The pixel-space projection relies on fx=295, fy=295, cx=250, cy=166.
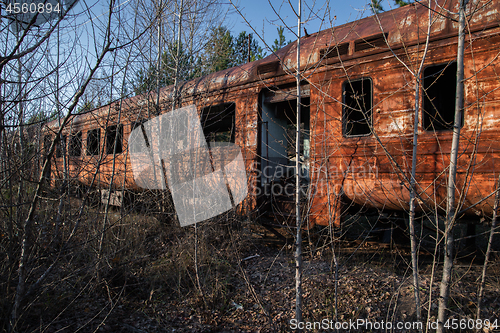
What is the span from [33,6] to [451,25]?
14.4 ft

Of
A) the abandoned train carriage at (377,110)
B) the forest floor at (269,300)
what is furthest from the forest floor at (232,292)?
the abandoned train carriage at (377,110)

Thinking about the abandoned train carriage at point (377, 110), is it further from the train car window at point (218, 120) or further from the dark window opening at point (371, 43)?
the train car window at point (218, 120)

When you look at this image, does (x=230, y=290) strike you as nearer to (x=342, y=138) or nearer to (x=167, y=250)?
(x=167, y=250)

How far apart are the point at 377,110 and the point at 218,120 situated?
2512 millimetres

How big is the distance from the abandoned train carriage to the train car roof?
2cm

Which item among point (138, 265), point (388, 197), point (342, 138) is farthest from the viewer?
point (138, 265)

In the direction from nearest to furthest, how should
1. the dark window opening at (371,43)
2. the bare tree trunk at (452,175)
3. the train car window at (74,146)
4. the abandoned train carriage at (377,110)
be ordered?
the bare tree trunk at (452,175)
the abandoned train carriage at (377,110)
the dark window opening at (371,43)
the train car window at (74,146)

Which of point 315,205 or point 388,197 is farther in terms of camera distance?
point 315,205

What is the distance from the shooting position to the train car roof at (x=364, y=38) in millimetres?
3373

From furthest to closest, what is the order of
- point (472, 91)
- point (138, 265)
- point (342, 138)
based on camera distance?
point (138, 265) < point (342, 138) < point (472, 91)

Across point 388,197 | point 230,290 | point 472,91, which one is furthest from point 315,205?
point 472,91

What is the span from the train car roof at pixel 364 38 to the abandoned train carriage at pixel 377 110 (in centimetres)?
2

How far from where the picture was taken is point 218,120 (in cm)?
507

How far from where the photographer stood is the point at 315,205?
4355mm
